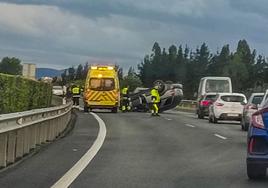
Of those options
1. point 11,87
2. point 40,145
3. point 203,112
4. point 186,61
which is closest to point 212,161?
point 40,145

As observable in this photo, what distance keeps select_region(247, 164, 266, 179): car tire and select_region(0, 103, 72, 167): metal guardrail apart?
4.45 metres

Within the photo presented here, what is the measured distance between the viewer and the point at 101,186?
10523 millimetres

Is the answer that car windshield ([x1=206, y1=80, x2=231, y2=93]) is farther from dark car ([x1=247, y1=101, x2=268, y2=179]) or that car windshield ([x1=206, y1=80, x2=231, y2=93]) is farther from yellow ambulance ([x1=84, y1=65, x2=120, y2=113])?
dark car ([x1=247, y1=101, x2=268, y2=179])

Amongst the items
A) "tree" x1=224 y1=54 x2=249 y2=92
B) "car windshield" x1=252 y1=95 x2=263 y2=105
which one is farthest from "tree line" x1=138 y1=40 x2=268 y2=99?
"car windshield" x1=252 y1=95 x2=263 y2=105

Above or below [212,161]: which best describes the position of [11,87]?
above

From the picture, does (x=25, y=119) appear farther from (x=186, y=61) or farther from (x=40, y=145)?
(x=186, y=61)

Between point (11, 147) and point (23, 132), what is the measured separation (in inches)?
50.6

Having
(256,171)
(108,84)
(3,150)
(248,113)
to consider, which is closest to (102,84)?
(108,84)

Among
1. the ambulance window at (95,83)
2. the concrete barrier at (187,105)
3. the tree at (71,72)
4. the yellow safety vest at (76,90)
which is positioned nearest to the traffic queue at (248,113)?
the ambulance window at (95,83)

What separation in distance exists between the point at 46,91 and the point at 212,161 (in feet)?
54.9

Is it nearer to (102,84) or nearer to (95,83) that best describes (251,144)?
(102,84)

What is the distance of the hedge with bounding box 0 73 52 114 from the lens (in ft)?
61.5

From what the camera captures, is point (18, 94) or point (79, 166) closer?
point (79, 166)

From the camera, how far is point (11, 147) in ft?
43.6
